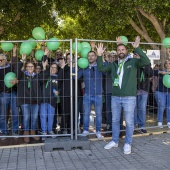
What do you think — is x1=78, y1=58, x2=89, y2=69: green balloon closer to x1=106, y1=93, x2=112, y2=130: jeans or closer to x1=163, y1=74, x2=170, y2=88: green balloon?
x1=106, y1=93, x2=112, y2=130: jeans

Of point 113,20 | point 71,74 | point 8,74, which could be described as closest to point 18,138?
point 8,74

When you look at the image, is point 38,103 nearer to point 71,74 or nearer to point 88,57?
point 71,74

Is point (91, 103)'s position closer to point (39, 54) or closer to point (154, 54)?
point (39, 54)

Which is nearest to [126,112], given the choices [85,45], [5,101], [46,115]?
[46,115]

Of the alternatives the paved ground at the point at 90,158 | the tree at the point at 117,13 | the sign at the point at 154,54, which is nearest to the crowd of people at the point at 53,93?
the paved ground at the point at 90,158

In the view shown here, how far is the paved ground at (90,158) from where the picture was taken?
5406 mm

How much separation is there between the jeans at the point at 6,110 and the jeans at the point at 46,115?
2.70 ft

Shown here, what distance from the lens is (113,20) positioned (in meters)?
10.4

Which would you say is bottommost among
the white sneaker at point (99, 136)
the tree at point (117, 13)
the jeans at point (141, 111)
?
the white sneaker at point (99, 136)

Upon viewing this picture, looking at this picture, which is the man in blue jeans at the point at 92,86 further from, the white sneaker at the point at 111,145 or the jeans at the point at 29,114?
the jeans at the point at 29,114

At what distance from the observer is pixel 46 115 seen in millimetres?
6910

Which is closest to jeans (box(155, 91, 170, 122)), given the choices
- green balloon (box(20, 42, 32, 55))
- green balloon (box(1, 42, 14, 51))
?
green balloon (box(20, 42, 32, 55))

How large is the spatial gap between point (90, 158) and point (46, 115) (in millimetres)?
1621

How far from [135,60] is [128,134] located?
156 centimetres
